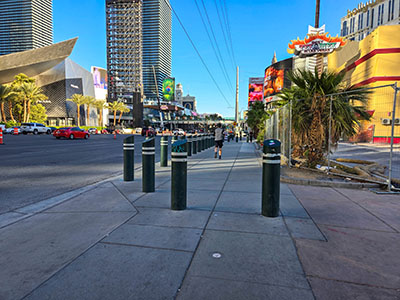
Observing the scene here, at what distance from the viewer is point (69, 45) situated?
68250mm

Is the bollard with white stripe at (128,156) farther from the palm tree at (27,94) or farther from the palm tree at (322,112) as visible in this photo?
the palm tree at (27,94)

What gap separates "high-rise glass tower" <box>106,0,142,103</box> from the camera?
160 metres

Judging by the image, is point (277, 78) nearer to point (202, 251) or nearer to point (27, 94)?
point (27, 94)

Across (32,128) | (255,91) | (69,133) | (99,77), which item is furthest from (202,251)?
(99,77)

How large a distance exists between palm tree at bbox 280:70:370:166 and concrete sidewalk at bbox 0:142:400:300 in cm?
366

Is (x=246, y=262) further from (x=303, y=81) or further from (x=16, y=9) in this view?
(x=16, y=9)

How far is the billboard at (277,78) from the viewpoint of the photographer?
59406 millimetres

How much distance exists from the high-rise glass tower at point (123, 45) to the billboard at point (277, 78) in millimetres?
112658

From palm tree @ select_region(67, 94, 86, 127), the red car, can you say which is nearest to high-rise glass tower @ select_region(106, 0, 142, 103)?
palm tree @ select_region(67, 94, 86, 127)

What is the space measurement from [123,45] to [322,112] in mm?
173944

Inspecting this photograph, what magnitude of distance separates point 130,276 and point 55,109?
8537 cm

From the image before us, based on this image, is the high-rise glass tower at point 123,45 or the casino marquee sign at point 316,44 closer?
the casino marquee sign at point 316,44

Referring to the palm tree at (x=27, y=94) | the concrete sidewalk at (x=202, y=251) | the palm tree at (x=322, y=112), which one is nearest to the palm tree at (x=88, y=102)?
the palm tree at (x=27, y=94)

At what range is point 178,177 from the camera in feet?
14.8
